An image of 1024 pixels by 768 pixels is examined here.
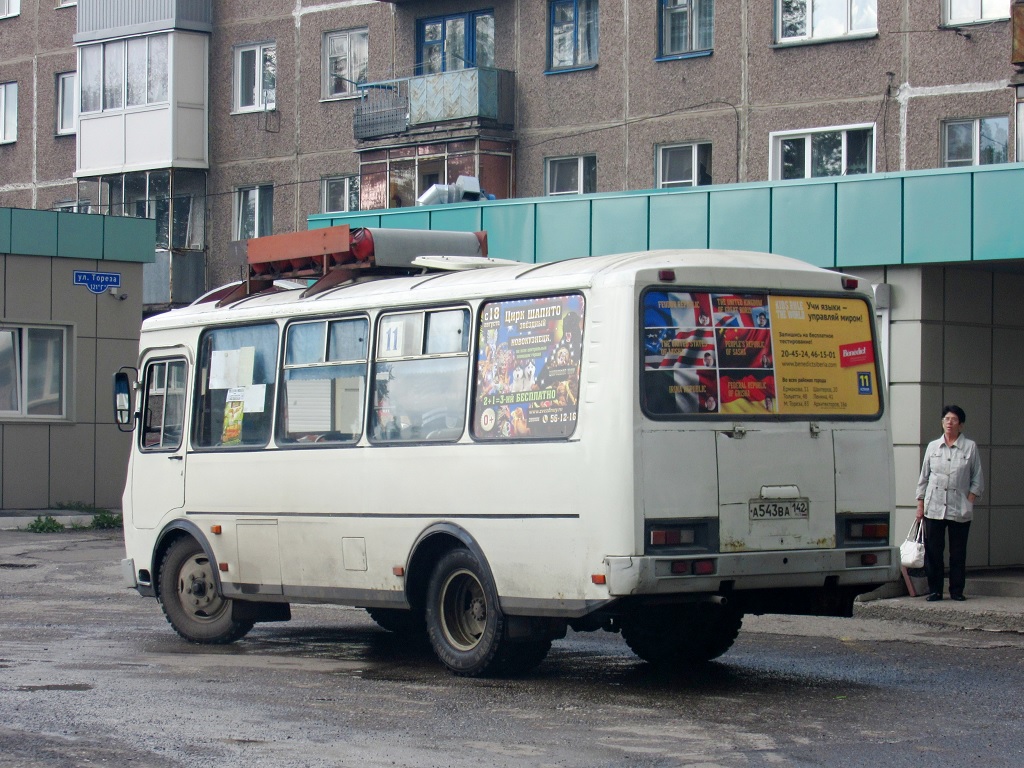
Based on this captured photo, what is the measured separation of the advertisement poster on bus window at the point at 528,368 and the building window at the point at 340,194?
83.1 ft

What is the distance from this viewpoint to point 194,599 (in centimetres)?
1212

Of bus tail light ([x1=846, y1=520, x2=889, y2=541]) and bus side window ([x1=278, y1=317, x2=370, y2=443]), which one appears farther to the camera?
bus side window ([x1=278, y1=317, x2=370, y2=443])

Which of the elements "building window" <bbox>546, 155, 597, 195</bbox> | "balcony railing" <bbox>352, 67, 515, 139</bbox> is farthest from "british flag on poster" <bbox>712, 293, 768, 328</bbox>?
"balcony railing" <bbox>352, 67, 515, 139</bbox>

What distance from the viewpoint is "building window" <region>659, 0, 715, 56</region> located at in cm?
2892

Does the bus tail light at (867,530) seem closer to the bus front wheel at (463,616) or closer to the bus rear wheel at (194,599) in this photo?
the bus front wheel at (463,616)

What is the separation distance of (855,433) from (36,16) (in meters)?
36.1

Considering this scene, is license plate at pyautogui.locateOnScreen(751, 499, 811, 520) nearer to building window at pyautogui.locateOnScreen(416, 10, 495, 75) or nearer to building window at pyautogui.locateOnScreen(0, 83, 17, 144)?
building window at pyautogui.locateOnScreen(416, 10, 495, 75)

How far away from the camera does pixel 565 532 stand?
9156mm

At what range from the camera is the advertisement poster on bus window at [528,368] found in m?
9.32

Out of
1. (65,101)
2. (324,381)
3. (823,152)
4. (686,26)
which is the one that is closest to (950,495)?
(324,381)

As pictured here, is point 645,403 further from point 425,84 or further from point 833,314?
point 425,84

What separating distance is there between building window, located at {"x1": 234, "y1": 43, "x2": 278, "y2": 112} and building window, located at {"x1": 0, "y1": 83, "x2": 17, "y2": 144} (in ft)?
25.7

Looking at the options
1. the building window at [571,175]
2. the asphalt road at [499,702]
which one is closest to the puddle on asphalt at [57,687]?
the asphalt road at [499,702]

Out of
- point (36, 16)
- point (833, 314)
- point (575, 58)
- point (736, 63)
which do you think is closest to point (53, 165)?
point (36, 16)
